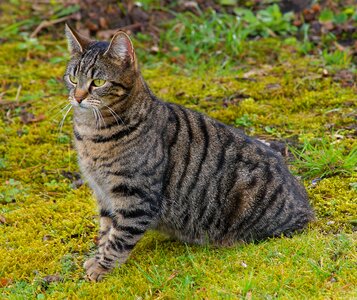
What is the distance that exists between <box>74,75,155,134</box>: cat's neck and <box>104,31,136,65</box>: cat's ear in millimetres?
217

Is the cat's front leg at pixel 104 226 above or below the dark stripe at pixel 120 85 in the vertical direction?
below

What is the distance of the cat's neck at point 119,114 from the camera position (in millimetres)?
4461

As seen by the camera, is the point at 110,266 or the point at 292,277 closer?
the point at 292,277

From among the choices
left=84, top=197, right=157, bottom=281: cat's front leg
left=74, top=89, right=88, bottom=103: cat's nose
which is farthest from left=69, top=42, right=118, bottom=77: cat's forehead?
left=84, top=197, right=157, bottom=281: cat's front leg

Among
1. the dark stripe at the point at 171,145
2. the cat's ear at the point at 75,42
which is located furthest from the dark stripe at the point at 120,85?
the dark stripe at the point at 171,145

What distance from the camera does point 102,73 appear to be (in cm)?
435

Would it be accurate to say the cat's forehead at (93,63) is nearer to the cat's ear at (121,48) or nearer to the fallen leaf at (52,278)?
the cat's ear at (121,48)

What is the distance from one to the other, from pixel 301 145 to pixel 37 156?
97.8 inches

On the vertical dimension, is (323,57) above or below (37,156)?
above

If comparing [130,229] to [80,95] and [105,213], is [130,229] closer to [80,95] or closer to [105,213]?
[105,213]

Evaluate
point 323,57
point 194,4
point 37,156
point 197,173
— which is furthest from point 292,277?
point 194,4

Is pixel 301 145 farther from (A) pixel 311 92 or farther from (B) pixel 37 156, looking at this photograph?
(B) pixel 37 156

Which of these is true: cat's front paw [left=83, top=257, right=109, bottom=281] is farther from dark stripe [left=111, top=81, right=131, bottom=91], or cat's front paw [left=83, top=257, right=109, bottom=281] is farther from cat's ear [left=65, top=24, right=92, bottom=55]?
cat's ear [left=65, top=24, right=92, bottom=55]

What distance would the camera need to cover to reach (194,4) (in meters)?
8.59
